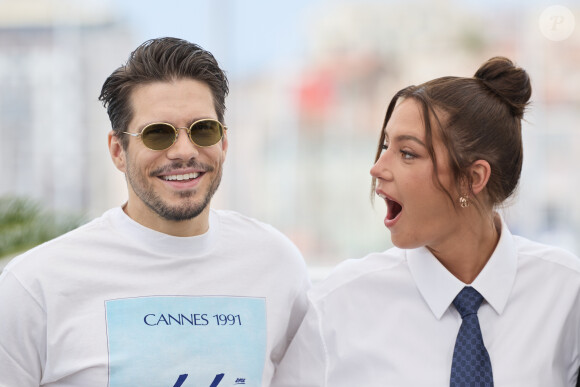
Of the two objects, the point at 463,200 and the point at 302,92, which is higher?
the point at 463,200

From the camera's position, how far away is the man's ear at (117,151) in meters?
1.89

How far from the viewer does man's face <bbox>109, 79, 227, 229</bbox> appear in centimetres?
179

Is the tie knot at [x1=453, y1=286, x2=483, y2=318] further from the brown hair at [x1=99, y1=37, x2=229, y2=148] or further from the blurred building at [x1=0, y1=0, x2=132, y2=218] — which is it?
the blurred building at [x1=0, y1=0, x2=132, y2=218]

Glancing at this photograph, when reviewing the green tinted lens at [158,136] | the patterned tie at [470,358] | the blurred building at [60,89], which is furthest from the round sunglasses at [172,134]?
the blurred building at [60,89]

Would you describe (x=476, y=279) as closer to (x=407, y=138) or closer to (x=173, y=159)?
(x=407, y=138)

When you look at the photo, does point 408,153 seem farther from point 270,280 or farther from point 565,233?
point 565,233

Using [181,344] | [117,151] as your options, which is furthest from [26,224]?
[181,344]

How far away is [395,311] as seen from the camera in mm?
1836

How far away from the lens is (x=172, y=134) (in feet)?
5.82

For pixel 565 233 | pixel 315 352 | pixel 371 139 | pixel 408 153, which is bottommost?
pixel 565 233

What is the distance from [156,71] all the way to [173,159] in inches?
8.2

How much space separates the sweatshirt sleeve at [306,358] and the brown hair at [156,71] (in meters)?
0.54

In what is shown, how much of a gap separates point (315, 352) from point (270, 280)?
20cm

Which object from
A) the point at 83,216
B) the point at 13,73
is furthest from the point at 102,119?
the point at 83,216
